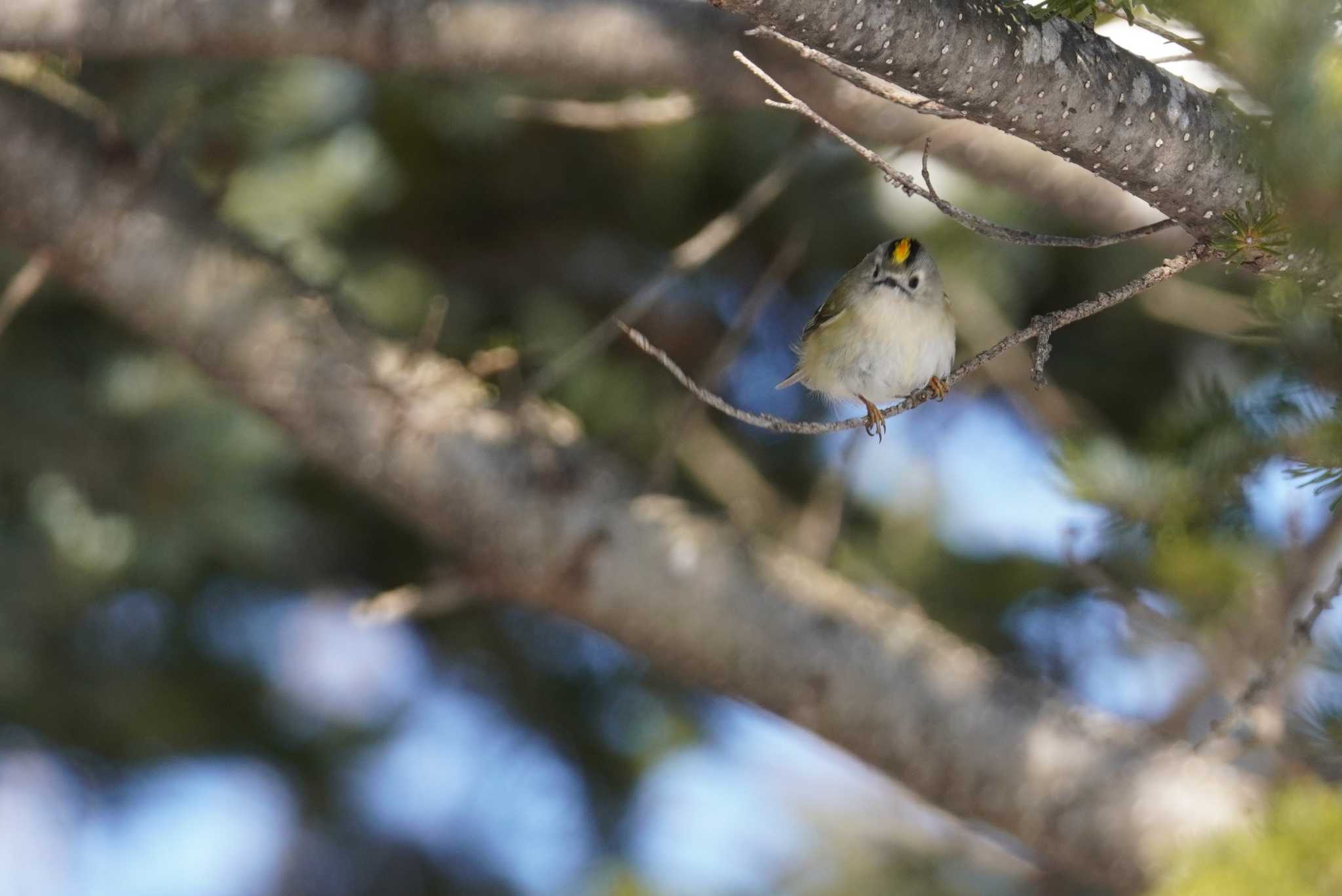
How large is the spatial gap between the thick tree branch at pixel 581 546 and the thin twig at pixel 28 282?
0.07 ft

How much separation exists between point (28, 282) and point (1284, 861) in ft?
6.15

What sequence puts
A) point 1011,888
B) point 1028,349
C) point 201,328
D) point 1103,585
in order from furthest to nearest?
point 1011,888
point 1028,349
point 201,328
point 1103,585

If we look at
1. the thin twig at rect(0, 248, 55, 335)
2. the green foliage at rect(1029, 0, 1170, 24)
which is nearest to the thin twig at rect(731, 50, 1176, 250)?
the green foliage at rect(1029, 0, 1170, 24)

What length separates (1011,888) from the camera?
3.70 m

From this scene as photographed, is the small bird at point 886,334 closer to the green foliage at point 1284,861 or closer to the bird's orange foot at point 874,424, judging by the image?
the bird's orange foot at point 874,424

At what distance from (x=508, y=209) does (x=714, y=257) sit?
0.48m

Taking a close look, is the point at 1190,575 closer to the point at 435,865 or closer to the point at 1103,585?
the point at 1103,585

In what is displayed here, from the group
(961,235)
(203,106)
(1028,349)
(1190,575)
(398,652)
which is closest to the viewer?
(1190,575)

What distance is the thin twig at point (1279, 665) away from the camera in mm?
1409

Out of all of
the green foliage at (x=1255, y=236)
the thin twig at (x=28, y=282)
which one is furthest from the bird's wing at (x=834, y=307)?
the thin twig at (x=28, y=282)

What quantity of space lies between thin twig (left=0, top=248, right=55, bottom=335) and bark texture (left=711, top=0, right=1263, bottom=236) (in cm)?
146

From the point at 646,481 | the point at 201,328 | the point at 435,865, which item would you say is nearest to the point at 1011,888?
the point at 435,865

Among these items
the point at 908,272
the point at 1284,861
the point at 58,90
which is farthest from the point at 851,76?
the point at 58,90

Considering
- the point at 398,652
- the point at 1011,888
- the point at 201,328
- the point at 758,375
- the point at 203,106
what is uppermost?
the point at 203,106
